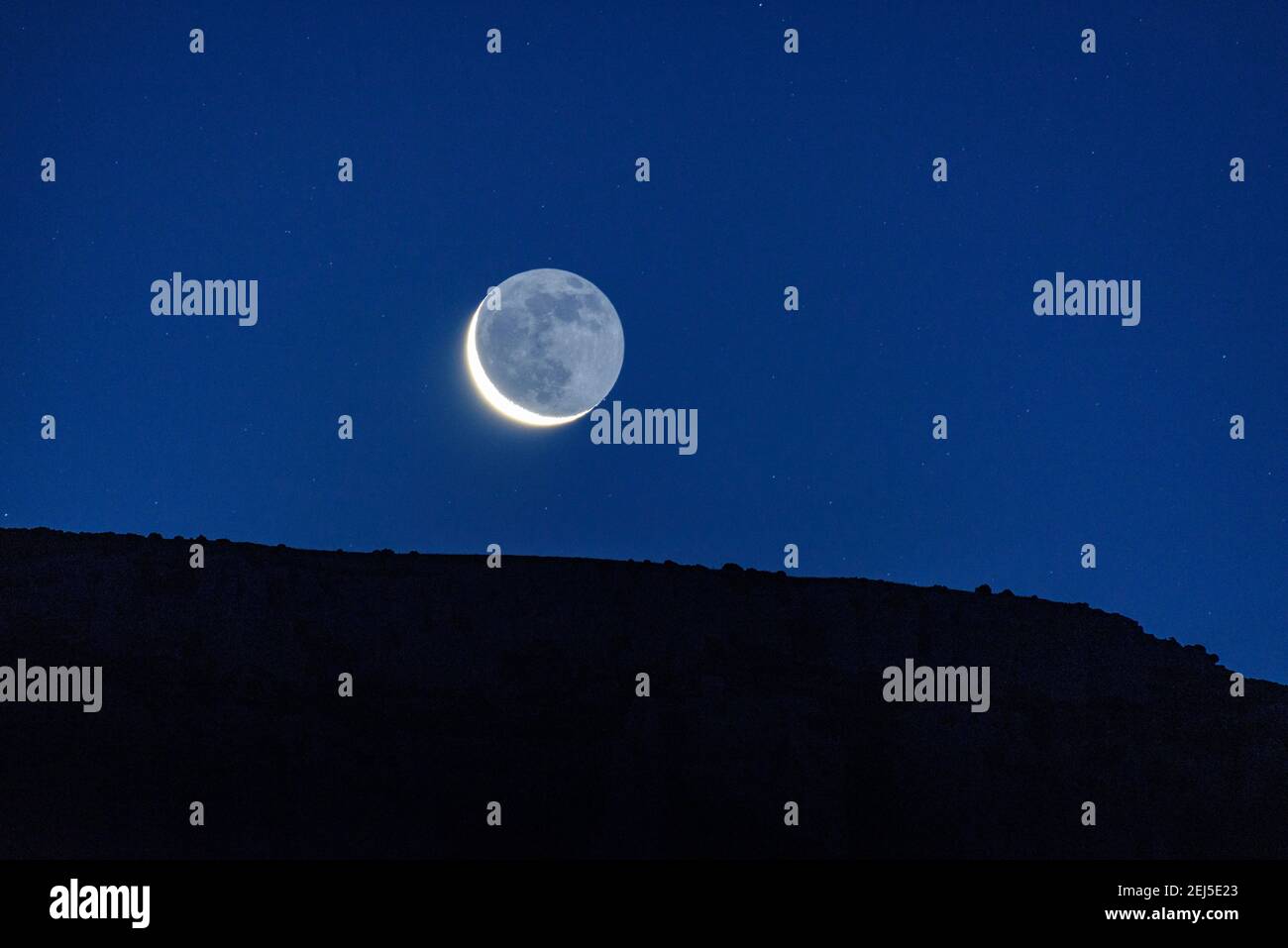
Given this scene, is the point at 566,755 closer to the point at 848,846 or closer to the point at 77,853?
the point at 848,846

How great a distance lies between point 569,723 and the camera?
28750mm

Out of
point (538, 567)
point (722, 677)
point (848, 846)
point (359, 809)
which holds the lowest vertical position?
point (848, 846)

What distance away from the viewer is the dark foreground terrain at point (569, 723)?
79.4ft

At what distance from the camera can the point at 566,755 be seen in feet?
91.0

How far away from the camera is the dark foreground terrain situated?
24.2 metres

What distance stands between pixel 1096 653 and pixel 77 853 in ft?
106

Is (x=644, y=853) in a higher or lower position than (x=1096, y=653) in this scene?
lower

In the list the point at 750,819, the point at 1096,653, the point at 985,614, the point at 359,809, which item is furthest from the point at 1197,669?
the point at 359,809
